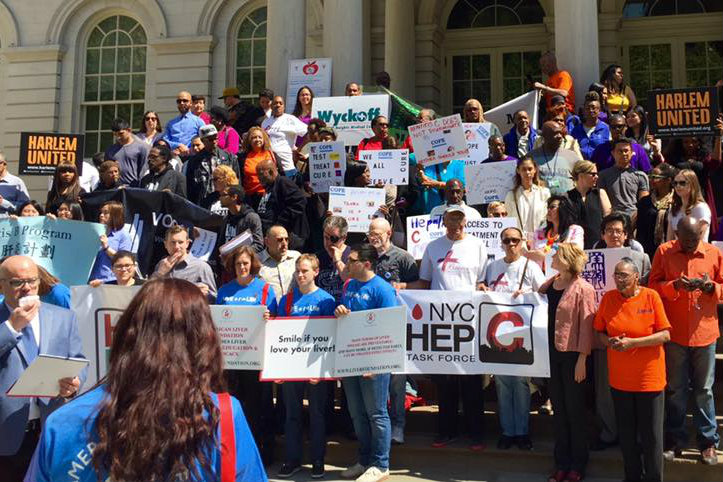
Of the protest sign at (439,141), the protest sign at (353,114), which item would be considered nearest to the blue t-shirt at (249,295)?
the protest sign at (439,141)

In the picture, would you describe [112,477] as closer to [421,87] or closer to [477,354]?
[477,354]

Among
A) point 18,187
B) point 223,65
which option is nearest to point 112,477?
point 18,187

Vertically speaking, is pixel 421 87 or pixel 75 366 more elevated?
pixel 421 87

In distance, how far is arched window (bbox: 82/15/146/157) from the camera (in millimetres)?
20547

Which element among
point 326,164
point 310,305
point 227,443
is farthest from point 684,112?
point 227,443

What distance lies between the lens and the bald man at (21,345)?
509 cm

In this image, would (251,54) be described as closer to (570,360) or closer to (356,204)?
(356,204)

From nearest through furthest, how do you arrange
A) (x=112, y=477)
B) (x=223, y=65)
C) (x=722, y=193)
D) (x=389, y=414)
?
(x=112, y=477) → (x=389, y=414) → (x=722, y=193) → (x=223, y=65)

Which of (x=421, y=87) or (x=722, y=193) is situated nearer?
(x=722, y=193)

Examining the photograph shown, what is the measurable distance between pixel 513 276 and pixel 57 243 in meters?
4.57

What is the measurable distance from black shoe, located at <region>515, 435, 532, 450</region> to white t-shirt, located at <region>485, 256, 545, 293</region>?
4.09 ft

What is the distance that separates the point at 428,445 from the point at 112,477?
5.28 metres

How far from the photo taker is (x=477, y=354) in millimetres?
7094

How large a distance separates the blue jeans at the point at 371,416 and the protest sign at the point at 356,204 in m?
2.58
